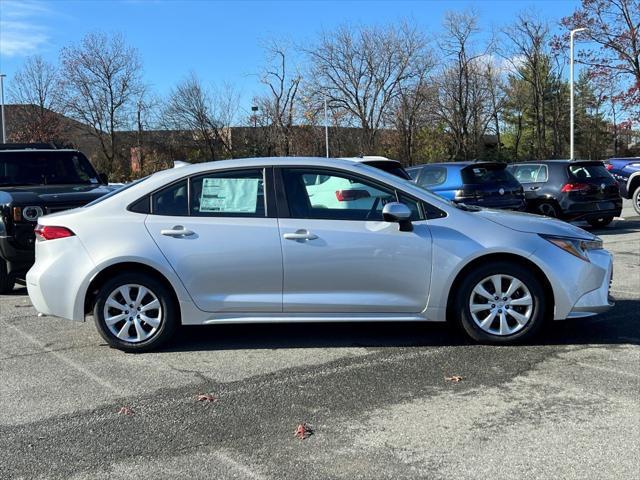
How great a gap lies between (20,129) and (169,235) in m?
39.2

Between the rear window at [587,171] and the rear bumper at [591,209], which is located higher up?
the rear window at [587,171]

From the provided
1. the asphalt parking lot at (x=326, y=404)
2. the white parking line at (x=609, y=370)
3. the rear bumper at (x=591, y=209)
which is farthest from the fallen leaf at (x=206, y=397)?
the rear bumper at (x=591, y=209)

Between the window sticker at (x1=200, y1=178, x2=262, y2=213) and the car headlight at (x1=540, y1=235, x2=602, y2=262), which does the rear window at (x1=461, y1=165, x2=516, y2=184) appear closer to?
the car headlight at (x1=540, y1=235, x2=602, y2=262)

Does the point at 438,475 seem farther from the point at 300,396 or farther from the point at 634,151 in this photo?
the point at 634,151

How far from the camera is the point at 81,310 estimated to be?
17.7ft

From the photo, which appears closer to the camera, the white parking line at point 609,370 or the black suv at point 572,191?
the white parking line at point 609,370

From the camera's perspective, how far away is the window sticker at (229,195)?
5.44 m

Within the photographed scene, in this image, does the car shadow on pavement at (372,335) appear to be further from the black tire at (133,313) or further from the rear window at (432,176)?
the rear window at (432,176)

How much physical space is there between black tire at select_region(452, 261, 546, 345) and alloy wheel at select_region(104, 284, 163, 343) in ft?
8.39

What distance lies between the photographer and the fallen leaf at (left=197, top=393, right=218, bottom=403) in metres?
4.35

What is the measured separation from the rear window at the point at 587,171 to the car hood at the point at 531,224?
9.17 metres

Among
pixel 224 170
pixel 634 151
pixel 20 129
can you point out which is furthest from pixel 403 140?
pixel 224 170

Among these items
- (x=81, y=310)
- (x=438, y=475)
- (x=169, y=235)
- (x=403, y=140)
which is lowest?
(x=438, y=475)

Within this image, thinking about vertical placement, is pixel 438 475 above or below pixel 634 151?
below
